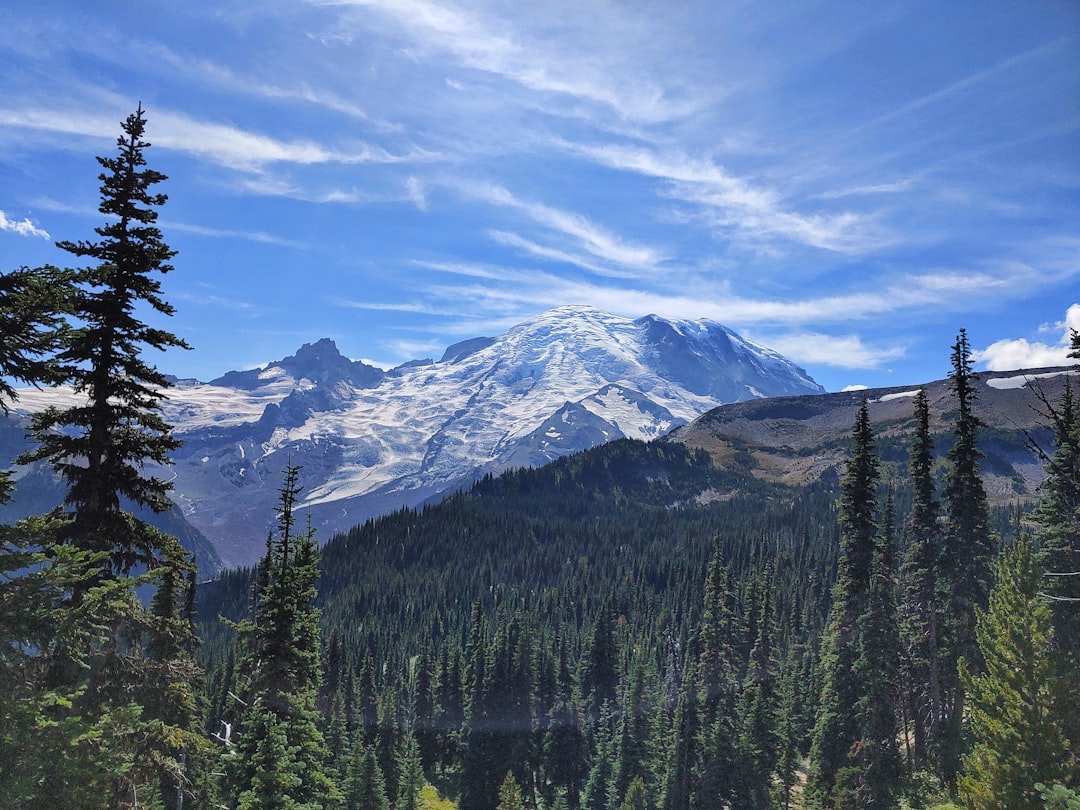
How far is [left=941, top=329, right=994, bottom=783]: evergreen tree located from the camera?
35844mm

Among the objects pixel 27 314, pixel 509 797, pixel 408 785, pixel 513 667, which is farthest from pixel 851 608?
pixel 408 785

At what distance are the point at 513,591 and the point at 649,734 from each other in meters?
129

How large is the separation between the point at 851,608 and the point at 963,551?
6.33m

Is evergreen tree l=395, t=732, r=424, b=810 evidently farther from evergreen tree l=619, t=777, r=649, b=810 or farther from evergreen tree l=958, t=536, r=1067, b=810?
evergreen tree l=958, t=536, r=1067, b=810

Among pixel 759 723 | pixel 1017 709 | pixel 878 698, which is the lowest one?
pixel 759 723

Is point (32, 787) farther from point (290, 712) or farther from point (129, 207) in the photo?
point (290, 712)

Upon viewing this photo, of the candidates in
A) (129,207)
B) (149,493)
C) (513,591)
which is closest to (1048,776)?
(149,493)

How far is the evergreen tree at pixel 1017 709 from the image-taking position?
21906mm

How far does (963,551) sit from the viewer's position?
119ft

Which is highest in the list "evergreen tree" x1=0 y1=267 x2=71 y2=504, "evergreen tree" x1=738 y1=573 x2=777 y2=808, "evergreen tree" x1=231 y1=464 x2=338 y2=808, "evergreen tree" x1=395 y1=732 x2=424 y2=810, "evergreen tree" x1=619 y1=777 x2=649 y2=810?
"evergreen tree" x1=0 y1=267 x2=71 y2=504

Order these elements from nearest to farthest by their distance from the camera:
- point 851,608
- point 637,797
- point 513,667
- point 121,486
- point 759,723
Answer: point 121,486, point 851,608, point 637,797, point 759,723, point 513,667

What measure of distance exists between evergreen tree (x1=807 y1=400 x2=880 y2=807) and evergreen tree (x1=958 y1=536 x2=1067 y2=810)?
1121 cm

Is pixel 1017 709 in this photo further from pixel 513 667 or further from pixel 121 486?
pixel 513 667

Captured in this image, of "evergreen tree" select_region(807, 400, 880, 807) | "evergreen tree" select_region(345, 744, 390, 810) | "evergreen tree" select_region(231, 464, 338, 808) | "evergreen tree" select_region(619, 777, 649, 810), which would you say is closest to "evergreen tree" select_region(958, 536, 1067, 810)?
"evergreen tree" select_region(807, 400, 880, 807)
